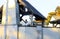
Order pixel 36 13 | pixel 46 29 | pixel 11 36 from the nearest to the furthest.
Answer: pixel 46 29, pixel 11 36, pixel 36 13

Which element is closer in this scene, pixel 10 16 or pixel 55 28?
pixel 55 28

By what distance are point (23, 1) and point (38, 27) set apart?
4.52ft

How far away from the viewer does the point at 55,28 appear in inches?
199

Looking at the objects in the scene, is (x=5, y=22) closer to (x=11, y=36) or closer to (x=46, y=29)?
(x=11, y=36)

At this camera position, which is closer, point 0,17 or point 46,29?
point 46,29

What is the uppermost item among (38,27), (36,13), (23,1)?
(23,1)

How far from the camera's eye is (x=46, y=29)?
Result: 5.02 metres

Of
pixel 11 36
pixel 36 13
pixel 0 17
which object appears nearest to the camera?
pixel 11 36

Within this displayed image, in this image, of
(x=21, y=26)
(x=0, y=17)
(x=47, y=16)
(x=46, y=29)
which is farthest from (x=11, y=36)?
(x=47, y=16)

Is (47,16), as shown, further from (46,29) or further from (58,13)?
(46,29)

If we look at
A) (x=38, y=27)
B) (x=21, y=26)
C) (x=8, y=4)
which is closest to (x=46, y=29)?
(x=38, y=27)

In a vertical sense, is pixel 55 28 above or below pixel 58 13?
below

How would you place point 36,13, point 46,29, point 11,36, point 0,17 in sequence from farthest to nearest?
point 36,13
point 0,17
point 11,36
point 46,29

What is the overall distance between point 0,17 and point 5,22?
34 centimetres
